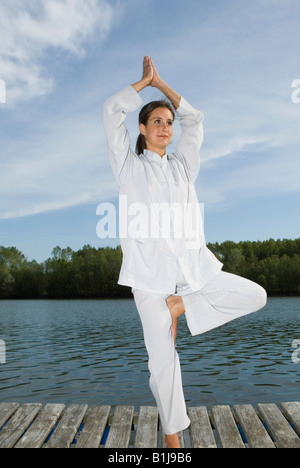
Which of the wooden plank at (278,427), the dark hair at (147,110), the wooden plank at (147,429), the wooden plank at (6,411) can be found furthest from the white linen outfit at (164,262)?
the wooden plank at (6,411)

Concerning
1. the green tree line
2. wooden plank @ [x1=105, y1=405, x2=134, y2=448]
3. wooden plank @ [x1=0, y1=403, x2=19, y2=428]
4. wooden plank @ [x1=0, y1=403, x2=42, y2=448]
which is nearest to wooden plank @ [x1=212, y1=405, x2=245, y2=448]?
wooden plank @ [x1=105, y1=405, x2=134, y2=448]

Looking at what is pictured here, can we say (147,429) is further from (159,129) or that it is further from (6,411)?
(159,129)

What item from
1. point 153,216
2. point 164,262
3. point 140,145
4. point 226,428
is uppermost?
point 140,145

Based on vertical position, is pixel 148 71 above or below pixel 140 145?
above

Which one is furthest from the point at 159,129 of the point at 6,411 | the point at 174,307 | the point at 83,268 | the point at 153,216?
the point at 83,268

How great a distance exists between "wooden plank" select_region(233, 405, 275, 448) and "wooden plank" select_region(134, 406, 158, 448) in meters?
0.84

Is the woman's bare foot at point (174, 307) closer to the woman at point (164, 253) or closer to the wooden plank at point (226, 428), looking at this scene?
the woman at point (164, 253)

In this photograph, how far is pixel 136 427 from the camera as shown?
454 cm

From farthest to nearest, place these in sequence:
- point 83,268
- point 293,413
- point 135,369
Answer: point 83,268 → point 135,369 → point 293,413

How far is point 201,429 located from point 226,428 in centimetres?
25

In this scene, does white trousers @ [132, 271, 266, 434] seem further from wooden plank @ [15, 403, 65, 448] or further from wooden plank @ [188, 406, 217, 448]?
wooden plank @ [15, 403, 65, 448]

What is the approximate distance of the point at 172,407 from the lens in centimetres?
372

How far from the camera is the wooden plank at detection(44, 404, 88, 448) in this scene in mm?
4180

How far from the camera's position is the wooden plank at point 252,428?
4070 millimetres
